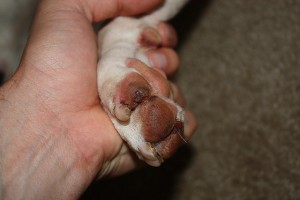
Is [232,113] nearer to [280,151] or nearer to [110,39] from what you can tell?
[280,151]

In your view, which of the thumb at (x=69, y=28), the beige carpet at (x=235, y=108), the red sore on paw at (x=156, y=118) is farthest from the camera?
the beige carpet at (x=235, y=108)

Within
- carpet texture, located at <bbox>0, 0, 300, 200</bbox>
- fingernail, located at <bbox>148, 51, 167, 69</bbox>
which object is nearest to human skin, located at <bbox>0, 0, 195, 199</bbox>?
fingernail, located at <bbox>148, 51, 167, 69</bbox>

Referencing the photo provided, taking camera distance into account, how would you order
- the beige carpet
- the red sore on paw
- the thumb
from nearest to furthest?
the red sore on paw < the thumb < the beige carpet

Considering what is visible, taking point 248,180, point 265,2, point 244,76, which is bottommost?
point 248,180

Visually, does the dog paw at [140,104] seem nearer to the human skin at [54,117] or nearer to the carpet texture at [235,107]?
the human skin at [54,117]

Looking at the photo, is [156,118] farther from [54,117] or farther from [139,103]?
[54,117]

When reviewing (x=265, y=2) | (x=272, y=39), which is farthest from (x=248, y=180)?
(x=265, y=2)

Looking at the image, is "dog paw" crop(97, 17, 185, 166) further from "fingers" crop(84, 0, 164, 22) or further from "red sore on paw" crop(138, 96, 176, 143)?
"fingers" crop(84, 0, 164, 22)

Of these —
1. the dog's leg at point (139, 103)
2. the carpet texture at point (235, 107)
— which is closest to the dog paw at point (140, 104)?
the dog's leg at point (139, 103)
